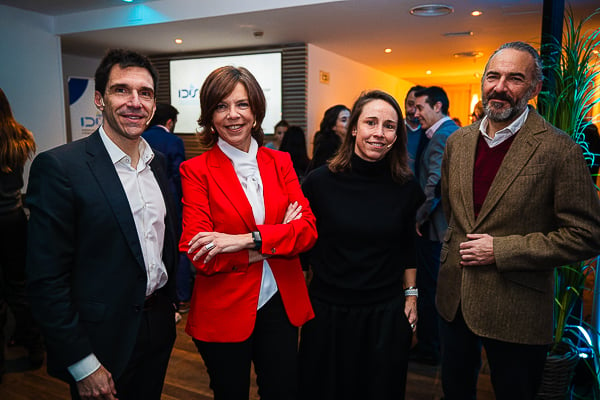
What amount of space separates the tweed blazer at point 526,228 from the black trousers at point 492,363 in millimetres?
65

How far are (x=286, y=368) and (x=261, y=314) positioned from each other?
0.75 ft

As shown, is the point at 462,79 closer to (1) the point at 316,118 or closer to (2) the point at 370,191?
(1) the point at 316,118

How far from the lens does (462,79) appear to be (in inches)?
467

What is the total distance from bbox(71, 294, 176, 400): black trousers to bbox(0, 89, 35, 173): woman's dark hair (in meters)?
1.86

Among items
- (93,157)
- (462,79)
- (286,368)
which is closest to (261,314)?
(286,368)

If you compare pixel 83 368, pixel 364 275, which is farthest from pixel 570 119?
pixel 83 368

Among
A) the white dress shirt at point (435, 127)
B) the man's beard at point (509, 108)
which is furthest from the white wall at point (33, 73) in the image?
the man's beard at point (509, 108)

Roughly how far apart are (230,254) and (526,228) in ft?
3.59

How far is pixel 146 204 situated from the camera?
4.75 ft

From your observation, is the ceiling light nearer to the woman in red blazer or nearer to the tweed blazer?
the tweed blazer

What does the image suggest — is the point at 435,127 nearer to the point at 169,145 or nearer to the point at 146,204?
the point at 169,145

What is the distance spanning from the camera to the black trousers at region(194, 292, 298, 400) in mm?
1543

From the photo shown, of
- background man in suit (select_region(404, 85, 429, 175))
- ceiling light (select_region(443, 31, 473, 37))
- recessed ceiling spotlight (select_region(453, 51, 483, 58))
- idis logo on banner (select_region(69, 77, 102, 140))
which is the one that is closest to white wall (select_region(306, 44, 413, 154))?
ceiling light (select_region(443, 31, 473, 37))

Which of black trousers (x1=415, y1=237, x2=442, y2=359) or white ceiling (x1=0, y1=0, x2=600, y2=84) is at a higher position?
white ceiling (x1=0, y1=0, x2=600, y2=84)
